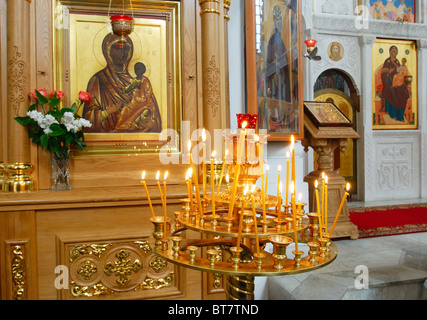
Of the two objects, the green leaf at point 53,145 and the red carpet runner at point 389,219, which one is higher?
the green leaf at point 53,145

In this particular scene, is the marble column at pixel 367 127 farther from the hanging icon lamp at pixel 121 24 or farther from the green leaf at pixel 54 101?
the green leaf at pixel 54 101

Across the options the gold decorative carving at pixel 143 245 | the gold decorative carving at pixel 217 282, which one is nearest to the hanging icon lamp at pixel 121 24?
the gold decorative carving at pixel 143 245

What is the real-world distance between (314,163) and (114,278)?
21.1ft

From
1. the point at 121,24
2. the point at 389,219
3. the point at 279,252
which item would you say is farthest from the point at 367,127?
the point at 279,252

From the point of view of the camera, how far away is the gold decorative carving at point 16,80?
2.36m

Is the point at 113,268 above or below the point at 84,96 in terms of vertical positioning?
below

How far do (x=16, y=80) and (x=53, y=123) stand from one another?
1.22 ft

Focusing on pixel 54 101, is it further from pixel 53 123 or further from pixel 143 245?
pixel 143 245

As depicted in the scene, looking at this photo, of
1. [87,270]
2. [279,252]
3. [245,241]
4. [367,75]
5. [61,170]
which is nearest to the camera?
[279,252]

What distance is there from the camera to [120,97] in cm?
268

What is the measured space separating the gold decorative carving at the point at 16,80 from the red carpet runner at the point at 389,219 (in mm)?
3894

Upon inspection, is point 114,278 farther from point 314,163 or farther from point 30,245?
point 314,163

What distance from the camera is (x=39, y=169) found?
2475 mm
